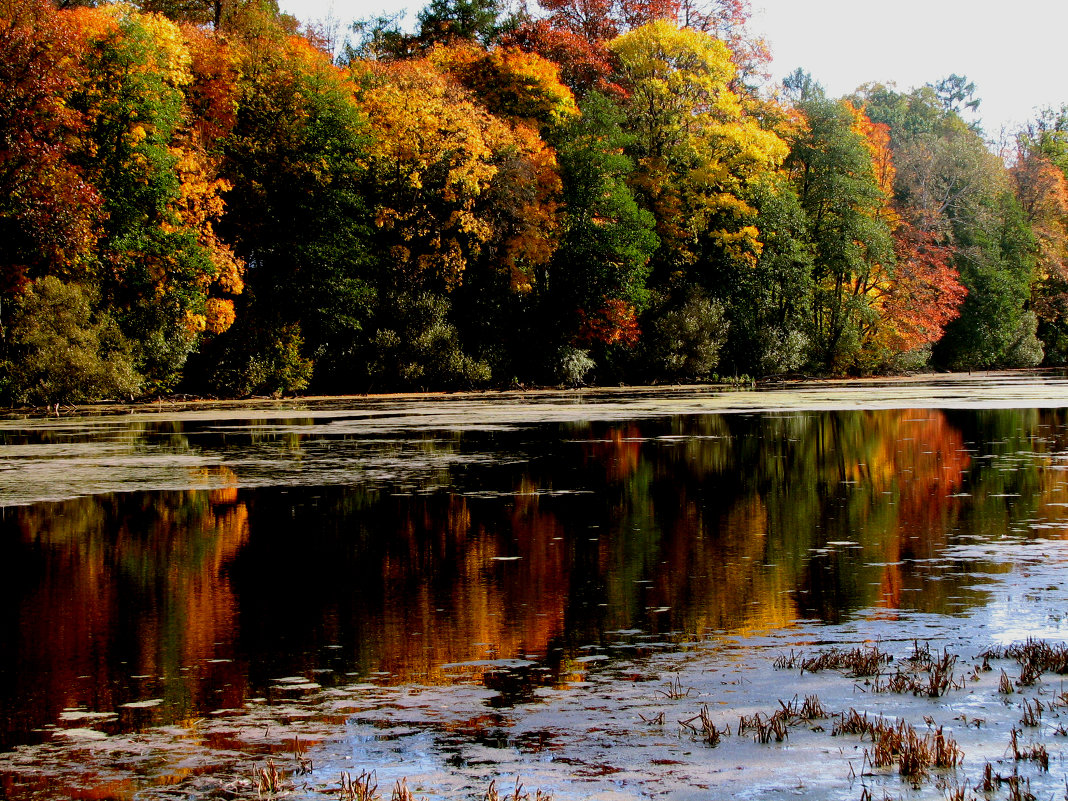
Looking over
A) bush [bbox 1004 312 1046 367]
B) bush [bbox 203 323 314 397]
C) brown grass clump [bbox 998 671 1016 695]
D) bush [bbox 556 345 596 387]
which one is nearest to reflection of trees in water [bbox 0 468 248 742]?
brown grass clump [bbox 998 671 1016 695]

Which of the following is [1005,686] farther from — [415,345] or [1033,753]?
[415,345]

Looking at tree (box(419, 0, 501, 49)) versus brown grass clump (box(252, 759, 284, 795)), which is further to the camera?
tree (box(419, 0, 501, 49))

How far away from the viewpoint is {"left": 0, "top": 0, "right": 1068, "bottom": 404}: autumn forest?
3588 centimetres

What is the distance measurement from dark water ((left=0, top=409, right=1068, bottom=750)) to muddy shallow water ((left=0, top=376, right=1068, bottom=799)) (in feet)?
0.13

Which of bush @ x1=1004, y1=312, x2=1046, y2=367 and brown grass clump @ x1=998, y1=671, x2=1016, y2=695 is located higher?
bush @ x1=1004, y1=312, x2=1046, y2=367

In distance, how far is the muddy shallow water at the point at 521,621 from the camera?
4969mm

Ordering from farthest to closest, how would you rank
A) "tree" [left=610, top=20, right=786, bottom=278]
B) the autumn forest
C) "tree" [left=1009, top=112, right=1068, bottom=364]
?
"tree" [left=1009, top=112, right=1068, bottom=364] < "tree" [left=610, top=20, right=786, bottom=278] < the autumn forest

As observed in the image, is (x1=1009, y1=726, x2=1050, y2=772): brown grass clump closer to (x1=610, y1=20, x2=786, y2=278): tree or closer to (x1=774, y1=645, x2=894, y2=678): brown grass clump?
(x1=774, y1=645, x2=894, y2=678): brown grass clump

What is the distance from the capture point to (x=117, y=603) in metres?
8.54

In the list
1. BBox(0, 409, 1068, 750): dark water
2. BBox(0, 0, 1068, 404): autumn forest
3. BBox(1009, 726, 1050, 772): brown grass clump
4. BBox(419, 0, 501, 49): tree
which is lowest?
BBox(1009, 726, 1050, 772): brown grass clump

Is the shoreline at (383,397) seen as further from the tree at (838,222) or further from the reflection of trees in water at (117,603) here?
the reflection of trees in water at (117,603)

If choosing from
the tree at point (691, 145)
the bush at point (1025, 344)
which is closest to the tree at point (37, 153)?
the tree at point (691, 145)

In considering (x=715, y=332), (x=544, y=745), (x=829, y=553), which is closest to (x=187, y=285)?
(x=715, y=332)

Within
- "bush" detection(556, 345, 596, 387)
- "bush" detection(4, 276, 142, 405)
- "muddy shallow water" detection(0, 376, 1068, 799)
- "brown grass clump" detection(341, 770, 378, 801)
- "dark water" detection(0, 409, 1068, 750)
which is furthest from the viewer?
"bush" detection(556, 345, 596, 387)
